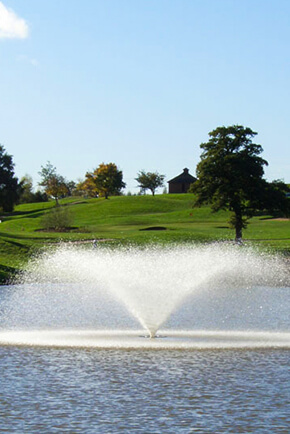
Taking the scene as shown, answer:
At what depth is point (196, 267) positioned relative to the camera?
44.7 metres

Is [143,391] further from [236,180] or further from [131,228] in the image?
[131,228]

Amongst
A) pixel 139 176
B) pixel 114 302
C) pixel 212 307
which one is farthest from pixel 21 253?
pixel 139 176

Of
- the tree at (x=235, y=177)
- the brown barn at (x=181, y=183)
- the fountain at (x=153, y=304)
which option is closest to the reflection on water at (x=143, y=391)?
the fountain at (x=153, y=304)

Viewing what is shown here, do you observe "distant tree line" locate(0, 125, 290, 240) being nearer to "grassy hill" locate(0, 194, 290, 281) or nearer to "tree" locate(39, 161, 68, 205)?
"grassy hill" locate(0, 194, 290, 281)

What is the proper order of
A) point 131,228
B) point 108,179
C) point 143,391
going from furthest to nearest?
point 108,179, point 131,228, point 143,391

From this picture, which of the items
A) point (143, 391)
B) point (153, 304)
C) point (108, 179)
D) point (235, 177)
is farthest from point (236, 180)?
point (108, 179)

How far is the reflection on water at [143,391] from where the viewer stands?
11633mm

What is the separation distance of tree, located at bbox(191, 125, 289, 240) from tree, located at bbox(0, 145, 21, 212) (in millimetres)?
36449

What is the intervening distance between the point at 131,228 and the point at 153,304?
59.3 m

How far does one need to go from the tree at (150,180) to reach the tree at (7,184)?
302 feet

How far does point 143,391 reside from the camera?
45.8ft

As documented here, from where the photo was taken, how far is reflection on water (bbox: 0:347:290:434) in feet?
38.2

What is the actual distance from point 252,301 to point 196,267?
13690 millimetres

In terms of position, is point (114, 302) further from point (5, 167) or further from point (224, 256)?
point (5, 167)
